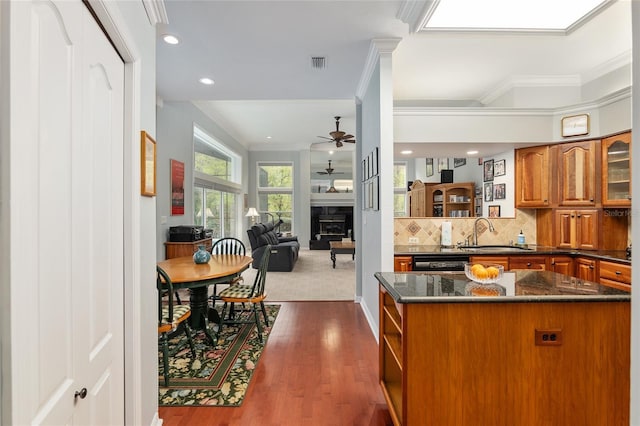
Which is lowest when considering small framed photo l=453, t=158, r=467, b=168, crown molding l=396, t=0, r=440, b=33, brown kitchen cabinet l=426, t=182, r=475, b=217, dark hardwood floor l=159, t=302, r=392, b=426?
dark hardwood floor l=159, t=302, r=392, b=426

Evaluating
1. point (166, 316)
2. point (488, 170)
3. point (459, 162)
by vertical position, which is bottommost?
point (166, 316)

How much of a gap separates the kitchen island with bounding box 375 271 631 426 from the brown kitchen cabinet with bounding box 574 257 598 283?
2.06 meters

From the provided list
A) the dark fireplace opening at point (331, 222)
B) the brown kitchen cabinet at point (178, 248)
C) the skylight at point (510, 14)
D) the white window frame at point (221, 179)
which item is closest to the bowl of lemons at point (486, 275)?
the skylight at point (510, 14)

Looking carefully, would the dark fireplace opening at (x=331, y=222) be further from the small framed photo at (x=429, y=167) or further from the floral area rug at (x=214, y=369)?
the floral area rug at (x=214, y=369)

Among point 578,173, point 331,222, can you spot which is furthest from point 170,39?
point 331,222

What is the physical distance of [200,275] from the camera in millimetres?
2883

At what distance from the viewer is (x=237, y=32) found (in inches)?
113

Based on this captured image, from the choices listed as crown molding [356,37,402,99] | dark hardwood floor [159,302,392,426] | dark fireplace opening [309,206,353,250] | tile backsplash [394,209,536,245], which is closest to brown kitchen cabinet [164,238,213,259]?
dark hardwood floor [159,302,392,426]

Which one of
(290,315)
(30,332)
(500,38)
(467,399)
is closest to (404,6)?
(500,38)

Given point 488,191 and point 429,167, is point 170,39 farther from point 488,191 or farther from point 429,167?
point 429,167

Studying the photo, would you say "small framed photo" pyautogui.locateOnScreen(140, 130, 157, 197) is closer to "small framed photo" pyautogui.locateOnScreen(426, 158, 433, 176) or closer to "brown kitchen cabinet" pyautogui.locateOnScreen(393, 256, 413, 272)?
"brown kitchen cabinet" pyautogui.locateOnScreen(393, 256, 413, 272)

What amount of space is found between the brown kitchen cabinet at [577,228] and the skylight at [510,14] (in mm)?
1977

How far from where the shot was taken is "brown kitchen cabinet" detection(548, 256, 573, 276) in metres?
3.59

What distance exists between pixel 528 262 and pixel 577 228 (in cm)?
71
